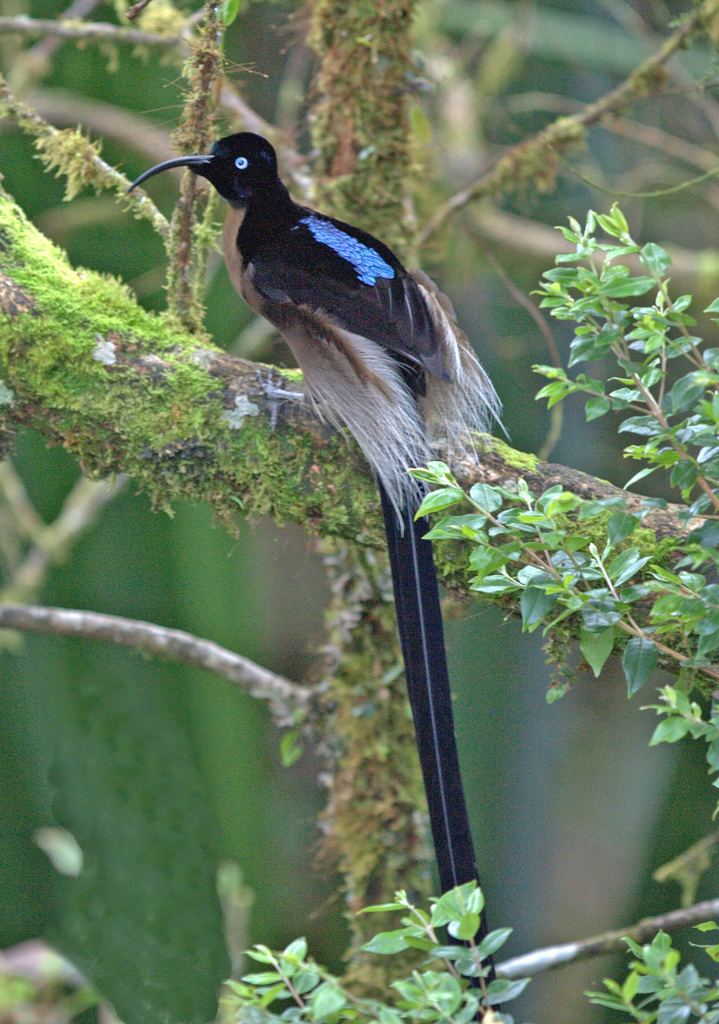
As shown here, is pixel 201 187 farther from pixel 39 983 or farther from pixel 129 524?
pixel 39 983

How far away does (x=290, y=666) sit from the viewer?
13.7 feet

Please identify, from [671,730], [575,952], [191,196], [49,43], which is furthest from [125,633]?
[49,43]

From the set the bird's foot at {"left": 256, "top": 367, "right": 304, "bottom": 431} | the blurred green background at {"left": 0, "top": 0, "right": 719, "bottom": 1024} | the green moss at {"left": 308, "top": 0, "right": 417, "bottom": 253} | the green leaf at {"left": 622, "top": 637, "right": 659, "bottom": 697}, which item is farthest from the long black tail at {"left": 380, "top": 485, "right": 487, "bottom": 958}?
the green moss at {"left": 308, "top": 0, "right": 417, "bottom": 253}

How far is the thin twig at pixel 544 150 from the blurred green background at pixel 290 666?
0.57ft

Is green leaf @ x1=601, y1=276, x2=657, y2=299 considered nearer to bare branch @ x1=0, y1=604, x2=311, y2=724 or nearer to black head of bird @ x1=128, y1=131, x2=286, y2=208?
black head of bird @ x1=128, y1=131, x2=286, y2=208

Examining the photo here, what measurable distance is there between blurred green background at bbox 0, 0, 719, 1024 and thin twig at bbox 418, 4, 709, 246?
17 cm

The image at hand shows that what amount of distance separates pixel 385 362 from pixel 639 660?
2.44 feet

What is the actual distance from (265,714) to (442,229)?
1.55 m

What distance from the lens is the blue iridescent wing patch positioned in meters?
1.79

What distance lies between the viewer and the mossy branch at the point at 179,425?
1.63 metres

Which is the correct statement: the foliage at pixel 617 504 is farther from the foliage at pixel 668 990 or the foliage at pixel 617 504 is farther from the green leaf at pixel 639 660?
the foliage at pixel 668 990

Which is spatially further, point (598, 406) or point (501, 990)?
point (598, 406)

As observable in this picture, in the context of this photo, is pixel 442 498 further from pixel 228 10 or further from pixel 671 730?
pixel 228 10

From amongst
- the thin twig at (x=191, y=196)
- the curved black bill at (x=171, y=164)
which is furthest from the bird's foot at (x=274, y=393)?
the curved black bill at (x=171, y=164)
